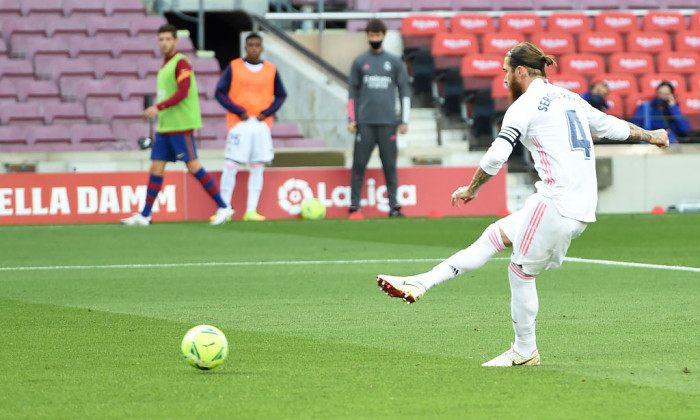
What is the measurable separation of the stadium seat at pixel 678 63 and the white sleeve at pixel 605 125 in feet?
53.8

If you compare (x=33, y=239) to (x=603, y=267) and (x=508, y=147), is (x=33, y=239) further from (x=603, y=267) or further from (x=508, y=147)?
(x=508, y=147)

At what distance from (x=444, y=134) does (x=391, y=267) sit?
1042cm

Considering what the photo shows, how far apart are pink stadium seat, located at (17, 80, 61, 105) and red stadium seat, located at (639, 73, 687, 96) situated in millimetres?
9586

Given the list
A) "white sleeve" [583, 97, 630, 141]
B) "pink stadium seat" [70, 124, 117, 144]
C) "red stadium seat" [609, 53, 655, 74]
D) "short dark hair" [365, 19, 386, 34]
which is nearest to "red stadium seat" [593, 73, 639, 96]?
"red stadium seat" [609, 53, 655, 74]

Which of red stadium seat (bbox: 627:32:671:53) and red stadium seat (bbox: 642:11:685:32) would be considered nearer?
red stadium seat (bbox: 627:32:671:53)

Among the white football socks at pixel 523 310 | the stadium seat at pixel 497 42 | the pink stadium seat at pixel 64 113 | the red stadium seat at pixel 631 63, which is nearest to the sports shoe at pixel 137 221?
the pink stadium seat at pixel 64 113

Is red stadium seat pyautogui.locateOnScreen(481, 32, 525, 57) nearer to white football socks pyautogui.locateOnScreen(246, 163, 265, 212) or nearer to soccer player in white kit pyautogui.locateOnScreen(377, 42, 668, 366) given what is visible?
white football socks pyautogui.locateOnScreen(246, 163, 265, 212)

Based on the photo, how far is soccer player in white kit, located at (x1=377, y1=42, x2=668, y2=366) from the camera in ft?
20.3

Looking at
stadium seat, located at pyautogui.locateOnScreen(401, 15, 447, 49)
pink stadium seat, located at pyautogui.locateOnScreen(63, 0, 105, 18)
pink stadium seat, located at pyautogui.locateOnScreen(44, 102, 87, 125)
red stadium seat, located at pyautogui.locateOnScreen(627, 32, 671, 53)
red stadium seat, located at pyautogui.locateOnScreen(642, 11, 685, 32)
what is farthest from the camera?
red stadium seat, located at pyautogui.locateOnScreen(642, 11, 685, 32)

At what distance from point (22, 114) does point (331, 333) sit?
534 inches

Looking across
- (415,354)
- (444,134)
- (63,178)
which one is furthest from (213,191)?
(415,354)

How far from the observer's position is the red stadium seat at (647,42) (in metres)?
22.9

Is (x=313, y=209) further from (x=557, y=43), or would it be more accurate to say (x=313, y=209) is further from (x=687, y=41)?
(x=687, y=41)

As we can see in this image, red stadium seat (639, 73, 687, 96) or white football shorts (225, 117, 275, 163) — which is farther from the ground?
red stadium seat (639, 73, 687, 96)
